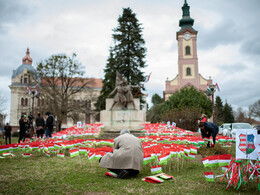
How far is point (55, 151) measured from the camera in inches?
349

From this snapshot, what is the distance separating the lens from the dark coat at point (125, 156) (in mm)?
5156

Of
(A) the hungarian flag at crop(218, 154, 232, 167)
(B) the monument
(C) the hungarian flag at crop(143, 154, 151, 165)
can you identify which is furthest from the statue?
(A) the hungarian flag at crop(218, 154, 232, 167)

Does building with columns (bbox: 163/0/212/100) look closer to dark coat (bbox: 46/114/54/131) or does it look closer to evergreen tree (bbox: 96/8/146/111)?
evergreen tree (bbox: 96/8/146/111)

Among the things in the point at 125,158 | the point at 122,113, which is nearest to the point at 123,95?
the point at 122,113

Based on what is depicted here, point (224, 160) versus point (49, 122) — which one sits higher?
point (49, 122)

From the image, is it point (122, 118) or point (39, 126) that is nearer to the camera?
point (39, 126)

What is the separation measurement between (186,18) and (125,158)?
59638 mm

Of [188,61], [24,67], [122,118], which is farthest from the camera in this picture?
[24,67]

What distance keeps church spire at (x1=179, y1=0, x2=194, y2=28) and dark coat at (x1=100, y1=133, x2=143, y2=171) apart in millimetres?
58248

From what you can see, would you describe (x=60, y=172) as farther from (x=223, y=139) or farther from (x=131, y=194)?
(x=223, y=139)

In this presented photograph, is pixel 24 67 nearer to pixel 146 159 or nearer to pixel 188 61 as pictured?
pixel 188 61

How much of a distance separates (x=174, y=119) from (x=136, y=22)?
18.6 metres

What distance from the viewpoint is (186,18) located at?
5859cm

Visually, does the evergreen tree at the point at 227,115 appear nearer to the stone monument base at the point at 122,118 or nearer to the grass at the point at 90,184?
the stone monument base at the point at 122,118
